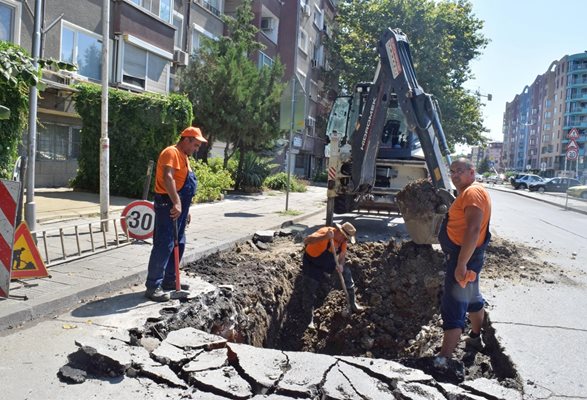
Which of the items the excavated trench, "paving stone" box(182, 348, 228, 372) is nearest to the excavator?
the excavated trench

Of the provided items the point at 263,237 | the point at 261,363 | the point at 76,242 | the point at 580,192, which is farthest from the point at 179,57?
the point at 580,192

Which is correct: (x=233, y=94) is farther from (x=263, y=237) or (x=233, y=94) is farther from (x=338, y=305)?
(x=338, y=305)

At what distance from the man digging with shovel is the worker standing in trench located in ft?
7.24

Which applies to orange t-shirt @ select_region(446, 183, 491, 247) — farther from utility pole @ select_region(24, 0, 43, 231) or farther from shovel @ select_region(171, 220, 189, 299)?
utility pole @ select_region(24, 0, 43, 231)

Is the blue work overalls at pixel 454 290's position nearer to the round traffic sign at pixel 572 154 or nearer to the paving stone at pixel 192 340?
the paving stone at pixel 192 340

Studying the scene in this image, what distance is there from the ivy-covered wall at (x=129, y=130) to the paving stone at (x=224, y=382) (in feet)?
33.0

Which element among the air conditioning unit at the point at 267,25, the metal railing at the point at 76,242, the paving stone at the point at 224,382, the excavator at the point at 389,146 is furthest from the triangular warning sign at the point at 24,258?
the air conditioning unit at the point at 267,25

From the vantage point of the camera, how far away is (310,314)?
6.79m

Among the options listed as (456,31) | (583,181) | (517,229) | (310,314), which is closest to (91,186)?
(310,314)

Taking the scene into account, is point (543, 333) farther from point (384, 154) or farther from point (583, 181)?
point (583, 181)

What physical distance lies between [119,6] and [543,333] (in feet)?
50.0

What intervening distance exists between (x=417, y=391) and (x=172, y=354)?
180cm

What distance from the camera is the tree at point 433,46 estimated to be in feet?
98.8

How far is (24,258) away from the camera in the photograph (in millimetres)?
5129
